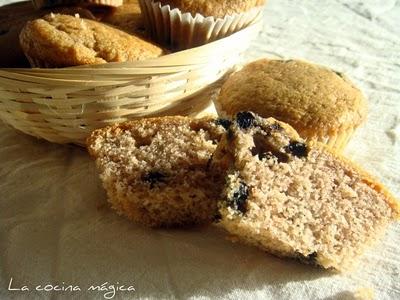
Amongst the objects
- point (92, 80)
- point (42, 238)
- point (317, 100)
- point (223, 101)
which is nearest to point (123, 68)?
point (92, 80)

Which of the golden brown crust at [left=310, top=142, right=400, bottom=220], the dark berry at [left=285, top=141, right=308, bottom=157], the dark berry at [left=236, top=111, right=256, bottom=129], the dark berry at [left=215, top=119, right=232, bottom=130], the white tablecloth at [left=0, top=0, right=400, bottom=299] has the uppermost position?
the dark berry at [left=236, top=111, right=256, bottom=129]

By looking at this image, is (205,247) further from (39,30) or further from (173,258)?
(39,30)

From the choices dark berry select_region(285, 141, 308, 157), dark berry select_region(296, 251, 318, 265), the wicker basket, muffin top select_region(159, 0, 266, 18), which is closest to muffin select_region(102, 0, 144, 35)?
muffin top select_region(159, 0, 266, 18)

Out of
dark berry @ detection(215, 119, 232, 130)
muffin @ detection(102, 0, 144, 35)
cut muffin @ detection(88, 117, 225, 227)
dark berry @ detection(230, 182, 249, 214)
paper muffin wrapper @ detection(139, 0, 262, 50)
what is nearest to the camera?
dark berry @ detection(230, 182, 249, 214)

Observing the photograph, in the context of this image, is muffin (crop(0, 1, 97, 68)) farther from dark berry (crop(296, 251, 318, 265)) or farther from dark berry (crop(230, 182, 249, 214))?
dark berry (crop(296, 251, 318, 265))

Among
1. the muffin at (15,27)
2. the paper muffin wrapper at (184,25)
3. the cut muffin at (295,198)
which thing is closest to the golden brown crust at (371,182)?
the cut muffin at (295,198)

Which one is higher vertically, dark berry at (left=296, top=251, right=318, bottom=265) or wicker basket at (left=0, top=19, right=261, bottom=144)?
wicker basket at (left=0, top=19, right=261, bottom=144)

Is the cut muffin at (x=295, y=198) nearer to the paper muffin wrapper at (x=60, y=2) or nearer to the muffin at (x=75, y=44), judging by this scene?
the muffin at (x=75, y=44)
